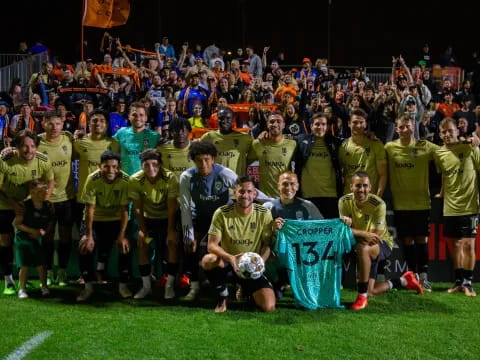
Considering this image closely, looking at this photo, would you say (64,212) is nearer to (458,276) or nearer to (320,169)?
(320,169)

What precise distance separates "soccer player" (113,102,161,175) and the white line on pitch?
8.36 feet

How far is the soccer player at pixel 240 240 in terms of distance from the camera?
5.89m

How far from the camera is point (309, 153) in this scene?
694 centimetres

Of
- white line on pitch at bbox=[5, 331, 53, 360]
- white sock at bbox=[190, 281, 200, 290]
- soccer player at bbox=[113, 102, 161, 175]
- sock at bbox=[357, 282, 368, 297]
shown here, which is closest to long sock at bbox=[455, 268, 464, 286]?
sock at bbox=[357, 282, 368, 297]

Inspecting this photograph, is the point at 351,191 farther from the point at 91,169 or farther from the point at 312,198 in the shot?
the point at 91,169

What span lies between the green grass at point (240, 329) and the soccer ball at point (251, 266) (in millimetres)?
378

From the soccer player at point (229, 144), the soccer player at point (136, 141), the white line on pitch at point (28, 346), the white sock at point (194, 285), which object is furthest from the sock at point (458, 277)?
the white line on pitch at point (28, 346)

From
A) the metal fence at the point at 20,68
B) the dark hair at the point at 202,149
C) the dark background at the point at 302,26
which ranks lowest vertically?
the dark hair at the point at 202,149

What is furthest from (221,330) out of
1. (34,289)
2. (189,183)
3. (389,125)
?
(389,125)

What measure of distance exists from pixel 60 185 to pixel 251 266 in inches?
104

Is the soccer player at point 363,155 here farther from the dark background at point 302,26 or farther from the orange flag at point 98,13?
the dark background at point 302,26

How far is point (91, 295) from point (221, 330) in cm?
195

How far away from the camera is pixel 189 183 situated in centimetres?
632

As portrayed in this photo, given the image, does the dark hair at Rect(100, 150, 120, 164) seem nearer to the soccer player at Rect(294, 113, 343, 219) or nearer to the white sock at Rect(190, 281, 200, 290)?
the white sock at Rect(190, 281, 200, 290)
